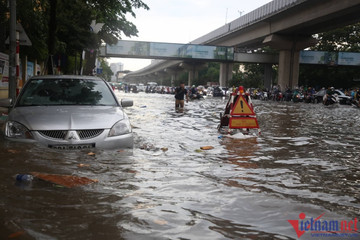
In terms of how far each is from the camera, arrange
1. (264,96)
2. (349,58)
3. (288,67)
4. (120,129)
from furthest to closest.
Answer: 1. (349,58)
2. (288,67)
3. (264,96)
4. (120,129)

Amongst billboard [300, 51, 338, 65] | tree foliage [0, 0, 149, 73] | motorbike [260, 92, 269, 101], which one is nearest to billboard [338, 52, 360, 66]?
billboard [300, 51, 338, 65]

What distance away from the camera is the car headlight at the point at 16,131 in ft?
18.9

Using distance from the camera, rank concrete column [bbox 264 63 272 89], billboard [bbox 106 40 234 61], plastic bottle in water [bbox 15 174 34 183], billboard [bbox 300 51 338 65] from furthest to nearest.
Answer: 1. concrete column [bbox 264 63 272 89]
2. billboard [bbox 300 51 338 65]
3. billboard [bbox 106 40 234 61]
4. plastic bottle in water [bbox 15 174 34 183]

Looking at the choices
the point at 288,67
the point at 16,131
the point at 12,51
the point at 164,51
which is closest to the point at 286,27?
the point at 288,67

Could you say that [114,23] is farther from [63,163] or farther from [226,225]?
[226,225]

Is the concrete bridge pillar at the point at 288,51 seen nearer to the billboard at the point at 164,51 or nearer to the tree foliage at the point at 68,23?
the billboard at the point at 164,51

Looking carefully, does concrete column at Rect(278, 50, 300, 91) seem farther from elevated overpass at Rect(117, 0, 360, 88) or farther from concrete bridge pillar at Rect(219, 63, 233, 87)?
concrete bridge pillar at Rect(219, 63, 233, 87)

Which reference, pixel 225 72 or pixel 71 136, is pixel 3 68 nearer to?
pixel 71 136

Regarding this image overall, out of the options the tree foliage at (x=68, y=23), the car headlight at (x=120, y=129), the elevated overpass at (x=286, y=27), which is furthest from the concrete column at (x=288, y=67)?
the car headlight at (x=120, y=129)

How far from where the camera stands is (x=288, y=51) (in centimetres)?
5134

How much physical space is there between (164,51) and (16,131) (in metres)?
58.5
